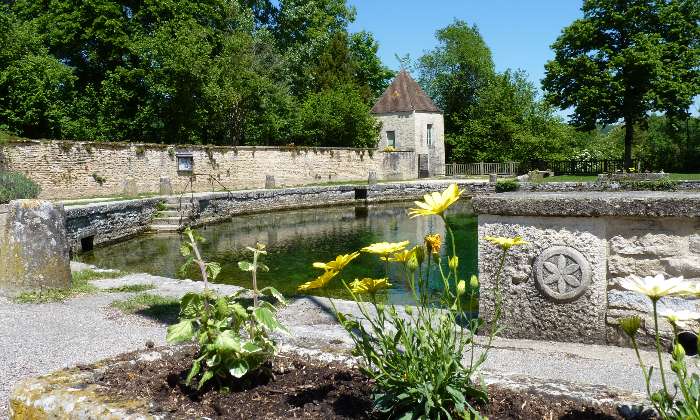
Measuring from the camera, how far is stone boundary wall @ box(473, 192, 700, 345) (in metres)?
4.41

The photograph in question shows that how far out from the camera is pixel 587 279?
4453 millimetres

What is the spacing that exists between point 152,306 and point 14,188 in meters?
10.1

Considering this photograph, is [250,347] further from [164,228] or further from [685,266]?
[164,228]

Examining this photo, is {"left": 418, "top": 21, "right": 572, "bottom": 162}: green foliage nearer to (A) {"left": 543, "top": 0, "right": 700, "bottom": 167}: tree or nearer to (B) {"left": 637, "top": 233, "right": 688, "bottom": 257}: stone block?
(A) {"left": 543, "top": 0, "right": 700, "bottom": 167}: tree

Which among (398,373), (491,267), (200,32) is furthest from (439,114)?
(398,373)

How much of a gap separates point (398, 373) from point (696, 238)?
3355 mm

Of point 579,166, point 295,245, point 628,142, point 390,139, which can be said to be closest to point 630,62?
point 628,142

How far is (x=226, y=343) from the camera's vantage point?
2449 millimetres

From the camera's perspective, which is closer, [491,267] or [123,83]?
[491,267]

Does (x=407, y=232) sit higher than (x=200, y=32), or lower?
lower

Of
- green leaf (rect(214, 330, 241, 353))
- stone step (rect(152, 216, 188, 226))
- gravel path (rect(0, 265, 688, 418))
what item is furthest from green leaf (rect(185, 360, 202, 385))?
stone step (rect(152, 216, 188, 226))

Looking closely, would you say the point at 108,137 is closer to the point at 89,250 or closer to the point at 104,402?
the point at 89,250

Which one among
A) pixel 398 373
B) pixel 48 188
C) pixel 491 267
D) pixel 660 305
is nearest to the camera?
pixel 398 373

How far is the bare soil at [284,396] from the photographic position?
2.26 metres
